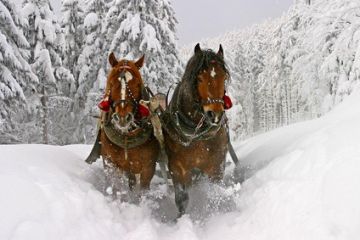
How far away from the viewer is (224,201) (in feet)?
17.7

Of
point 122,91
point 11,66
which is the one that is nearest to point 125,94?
point 122,91

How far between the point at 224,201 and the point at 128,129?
1.57 meters

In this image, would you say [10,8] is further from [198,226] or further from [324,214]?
[324,214]

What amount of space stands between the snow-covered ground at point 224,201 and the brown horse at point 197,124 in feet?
1.28

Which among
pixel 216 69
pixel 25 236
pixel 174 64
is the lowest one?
pixel 174 64

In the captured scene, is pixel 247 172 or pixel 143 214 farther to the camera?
pixel 247 172

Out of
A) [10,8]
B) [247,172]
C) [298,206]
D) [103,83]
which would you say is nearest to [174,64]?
[103,83]

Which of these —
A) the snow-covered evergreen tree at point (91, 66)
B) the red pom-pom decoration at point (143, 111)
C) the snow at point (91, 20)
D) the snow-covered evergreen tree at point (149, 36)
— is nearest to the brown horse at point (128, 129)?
the red pom-pom decoration at point (143, 111)

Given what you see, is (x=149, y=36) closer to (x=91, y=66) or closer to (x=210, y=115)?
(x=91, y=66)

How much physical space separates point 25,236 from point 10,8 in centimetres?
1401

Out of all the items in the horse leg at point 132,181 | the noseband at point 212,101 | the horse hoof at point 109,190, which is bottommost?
the horse leg at point 132,181

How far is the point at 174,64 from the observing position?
63.6ft

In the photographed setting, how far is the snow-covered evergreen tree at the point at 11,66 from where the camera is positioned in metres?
14.5

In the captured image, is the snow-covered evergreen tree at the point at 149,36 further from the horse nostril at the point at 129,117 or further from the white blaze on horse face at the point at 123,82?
the horse nostril at the point at 129,117
